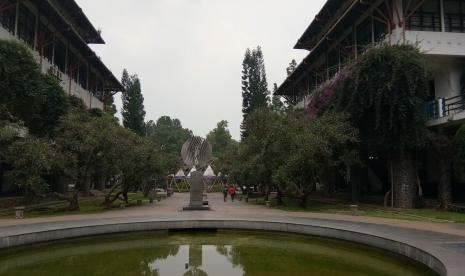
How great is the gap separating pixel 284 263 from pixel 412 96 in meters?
13.5

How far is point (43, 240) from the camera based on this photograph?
12250 mm

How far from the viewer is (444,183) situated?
20672 millimetres

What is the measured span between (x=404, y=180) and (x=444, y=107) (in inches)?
167

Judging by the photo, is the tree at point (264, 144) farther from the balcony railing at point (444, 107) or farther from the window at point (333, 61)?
the window at point (333, 61)

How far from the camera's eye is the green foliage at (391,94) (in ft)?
66.8

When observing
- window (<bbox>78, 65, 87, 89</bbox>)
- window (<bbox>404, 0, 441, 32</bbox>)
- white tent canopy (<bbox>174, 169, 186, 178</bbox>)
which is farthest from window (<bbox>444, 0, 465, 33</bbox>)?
white tent canopy (<bbox>174, 169, 186, 178</bbox>)

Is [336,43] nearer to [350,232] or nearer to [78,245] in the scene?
[350,232]

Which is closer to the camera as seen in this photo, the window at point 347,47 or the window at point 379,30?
the window at point 379,30

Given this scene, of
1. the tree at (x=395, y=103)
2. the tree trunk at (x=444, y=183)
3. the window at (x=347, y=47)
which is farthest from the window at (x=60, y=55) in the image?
the tree trunk at (x=444, y=183)

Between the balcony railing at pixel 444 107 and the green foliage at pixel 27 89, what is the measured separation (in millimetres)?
21186

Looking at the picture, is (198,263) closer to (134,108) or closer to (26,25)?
(26,25)

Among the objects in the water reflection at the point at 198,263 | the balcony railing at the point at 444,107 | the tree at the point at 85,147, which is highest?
the balcony railing at the point at 444,107

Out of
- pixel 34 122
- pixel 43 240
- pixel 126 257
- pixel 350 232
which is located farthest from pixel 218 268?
pixel 34 122

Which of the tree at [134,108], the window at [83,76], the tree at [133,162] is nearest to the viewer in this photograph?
the tree at [133,162]
